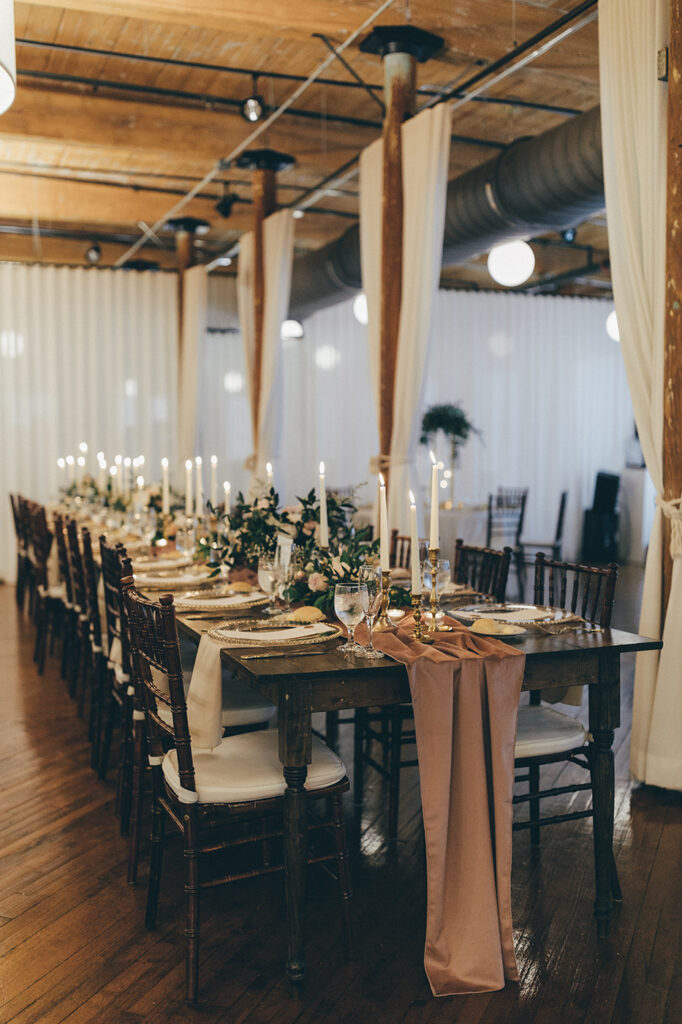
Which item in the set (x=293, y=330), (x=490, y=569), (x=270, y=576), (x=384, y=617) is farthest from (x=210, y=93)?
(x=384, y=617)

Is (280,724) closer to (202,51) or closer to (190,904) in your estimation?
(190,904)

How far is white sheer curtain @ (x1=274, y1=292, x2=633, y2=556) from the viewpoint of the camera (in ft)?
40.4

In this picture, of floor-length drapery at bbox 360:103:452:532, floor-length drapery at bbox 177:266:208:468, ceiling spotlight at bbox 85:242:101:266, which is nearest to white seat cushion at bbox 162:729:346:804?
floor-length drapery at bbox 360:103:452:532

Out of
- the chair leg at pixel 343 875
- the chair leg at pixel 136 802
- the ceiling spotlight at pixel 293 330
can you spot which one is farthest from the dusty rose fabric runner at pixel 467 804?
the ceiling spotlight at pixel 293 330

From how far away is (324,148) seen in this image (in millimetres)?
8086

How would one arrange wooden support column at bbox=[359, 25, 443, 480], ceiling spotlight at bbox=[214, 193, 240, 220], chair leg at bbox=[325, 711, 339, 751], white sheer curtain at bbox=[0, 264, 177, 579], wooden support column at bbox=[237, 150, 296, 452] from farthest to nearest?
white sheer curtain at bbox=[0, 264, 177, 579] → ceiling spotlight at bbox=[214, 193, 240, 220] → wooden support column at bbox=[237, 150, 296, 452] → wooden support column at bbox=[359, 25, 443, 480] → chair leg at bbox=[325, 711, 339, 751]

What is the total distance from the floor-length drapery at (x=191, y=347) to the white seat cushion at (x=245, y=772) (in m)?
7.87

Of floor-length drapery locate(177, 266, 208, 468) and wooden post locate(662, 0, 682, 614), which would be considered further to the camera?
floor-length drapery locate(177, 266, 208, 468)

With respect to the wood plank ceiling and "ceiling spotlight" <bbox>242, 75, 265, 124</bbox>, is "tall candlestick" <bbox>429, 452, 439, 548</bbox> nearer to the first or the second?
the wood plank ceiling

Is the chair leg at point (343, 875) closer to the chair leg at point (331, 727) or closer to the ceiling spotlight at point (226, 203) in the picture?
the chair leg at point (331, 727)

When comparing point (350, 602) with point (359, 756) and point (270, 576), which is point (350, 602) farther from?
point (359, 756)

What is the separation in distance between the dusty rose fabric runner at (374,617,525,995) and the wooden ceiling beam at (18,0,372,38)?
4.24m

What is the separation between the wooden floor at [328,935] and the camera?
2.34 metres

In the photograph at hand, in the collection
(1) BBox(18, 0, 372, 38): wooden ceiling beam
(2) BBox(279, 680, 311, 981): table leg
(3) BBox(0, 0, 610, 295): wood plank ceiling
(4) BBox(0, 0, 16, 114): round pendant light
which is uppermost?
(3) BBox(0, 0, 610, 295): wood plank ceiling
